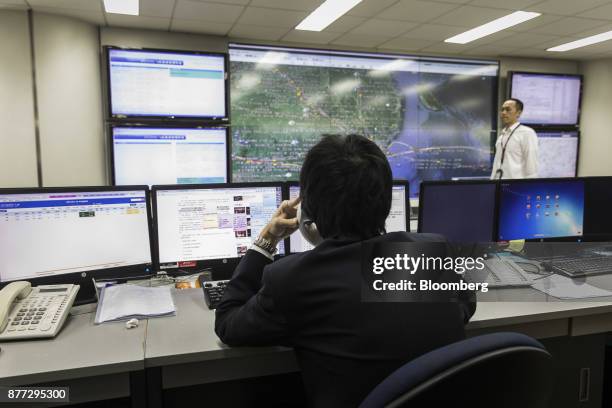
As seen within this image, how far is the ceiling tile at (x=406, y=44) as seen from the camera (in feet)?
16.3

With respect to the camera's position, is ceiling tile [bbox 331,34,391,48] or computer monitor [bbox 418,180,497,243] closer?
computer monitor [bbox 418,180,497,243]

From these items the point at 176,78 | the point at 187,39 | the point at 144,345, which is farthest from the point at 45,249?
the point at 187,39

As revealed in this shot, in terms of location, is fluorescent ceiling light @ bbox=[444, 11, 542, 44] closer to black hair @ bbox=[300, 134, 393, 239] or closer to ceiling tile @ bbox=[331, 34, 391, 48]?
ceiling tile @ bbox=[331, 34, 391, 48]

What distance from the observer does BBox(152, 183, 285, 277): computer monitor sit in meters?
1.81

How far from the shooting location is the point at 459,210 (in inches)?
83.2

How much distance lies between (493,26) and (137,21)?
3.40m

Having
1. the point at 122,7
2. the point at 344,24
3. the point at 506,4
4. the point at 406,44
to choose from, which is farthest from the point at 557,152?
the point at 122,7

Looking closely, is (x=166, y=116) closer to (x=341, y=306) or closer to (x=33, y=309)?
(x=33, y=309)

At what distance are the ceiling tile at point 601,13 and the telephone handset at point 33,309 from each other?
456cm

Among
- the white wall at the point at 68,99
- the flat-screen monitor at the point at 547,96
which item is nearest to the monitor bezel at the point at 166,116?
the white wall at the point at 68,99

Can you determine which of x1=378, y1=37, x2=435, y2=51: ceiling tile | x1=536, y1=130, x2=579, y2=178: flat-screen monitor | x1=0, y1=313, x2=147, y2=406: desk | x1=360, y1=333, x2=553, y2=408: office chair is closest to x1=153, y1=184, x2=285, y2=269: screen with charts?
x1=0, y1=313, x2=147, y2=406: desk

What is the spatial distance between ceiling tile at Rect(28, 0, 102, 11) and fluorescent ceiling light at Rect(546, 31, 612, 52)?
4887 mm

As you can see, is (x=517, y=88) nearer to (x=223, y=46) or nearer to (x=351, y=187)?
(x=223, y=46)

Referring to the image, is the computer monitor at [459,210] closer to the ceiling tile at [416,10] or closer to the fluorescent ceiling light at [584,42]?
the ceiling tile at [416,10]
